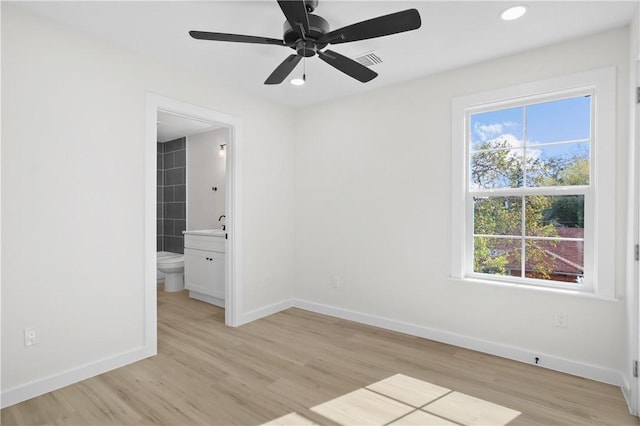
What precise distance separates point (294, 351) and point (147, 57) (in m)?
2.82

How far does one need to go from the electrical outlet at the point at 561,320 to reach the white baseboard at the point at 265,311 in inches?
110

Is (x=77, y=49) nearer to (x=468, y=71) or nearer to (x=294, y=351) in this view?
(x=294, y=351)

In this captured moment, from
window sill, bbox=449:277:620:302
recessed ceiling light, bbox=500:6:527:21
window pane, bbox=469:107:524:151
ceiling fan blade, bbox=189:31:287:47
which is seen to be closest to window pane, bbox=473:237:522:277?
window sill, bbox=449:277:620:302

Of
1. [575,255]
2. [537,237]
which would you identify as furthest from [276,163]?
[575,255]

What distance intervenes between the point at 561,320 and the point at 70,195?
3761mm

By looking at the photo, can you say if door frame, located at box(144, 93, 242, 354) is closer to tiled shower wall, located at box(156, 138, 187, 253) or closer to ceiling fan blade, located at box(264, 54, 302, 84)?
ceiling fan blade, located at box(264, 54, 302, 84)

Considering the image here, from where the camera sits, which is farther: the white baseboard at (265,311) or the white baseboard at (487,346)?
the white baseboard at (265,311)

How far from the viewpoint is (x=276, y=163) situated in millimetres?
4137

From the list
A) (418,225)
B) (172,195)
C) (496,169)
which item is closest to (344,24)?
(496,169)

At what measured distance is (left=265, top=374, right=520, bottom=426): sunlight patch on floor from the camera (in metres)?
2.02

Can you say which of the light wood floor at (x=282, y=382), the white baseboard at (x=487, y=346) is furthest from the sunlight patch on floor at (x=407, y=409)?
the white baseboard at (x=487, y=346)

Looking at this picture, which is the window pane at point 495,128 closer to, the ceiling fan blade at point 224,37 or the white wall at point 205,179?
the ceiling fan blade at point 224,37

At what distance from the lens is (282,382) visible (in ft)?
8.11

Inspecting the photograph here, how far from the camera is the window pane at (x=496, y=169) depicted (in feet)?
9.64
